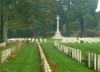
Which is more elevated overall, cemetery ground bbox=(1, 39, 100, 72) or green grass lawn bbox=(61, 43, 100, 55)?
green grass lawn bbox=(61, 43, 100, 55)

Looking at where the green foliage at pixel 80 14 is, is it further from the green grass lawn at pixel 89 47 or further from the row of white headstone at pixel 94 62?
the row of white headstone at pixel 94 62

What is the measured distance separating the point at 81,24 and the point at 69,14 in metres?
7.12

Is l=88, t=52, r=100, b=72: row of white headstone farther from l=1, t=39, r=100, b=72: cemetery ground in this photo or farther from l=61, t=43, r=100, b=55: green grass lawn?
l=61, t=43, r=100, b=55: green grass lawn

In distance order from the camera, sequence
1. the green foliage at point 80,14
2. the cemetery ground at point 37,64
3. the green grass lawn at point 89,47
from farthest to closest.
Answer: the green foliage at point 80,14 → the green grass lawn at point 89,47 → the cemetery ground at point 37,64

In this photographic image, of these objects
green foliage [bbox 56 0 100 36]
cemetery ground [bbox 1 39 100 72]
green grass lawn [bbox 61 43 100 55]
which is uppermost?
green foliage [bbox 56 0 100 36]

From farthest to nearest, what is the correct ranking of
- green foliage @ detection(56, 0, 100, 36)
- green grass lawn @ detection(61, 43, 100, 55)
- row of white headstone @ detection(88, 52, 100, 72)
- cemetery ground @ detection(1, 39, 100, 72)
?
1. green foliage @ detection(56, 0, 100, 36)
2. green grass lawn @ detection(61, 43, 100, 55)
3. cemetery ground @ detection(1, 39, 100, 72)
4. row of white headstone @ detection(88, 52, 100, 72)

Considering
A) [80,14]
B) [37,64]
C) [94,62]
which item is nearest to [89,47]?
[37,64]

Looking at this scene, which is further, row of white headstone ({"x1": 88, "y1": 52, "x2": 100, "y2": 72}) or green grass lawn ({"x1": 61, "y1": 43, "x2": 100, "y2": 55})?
green grass lawn ({"x1": 61, "y1": 43, "x2": 100, "y2": 55})

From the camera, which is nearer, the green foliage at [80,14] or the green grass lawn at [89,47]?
the green grass lawn at [89,47]

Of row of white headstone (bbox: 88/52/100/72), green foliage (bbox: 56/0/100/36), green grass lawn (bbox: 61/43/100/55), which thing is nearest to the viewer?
row of white headstone (bbox: 88/52/100/72)

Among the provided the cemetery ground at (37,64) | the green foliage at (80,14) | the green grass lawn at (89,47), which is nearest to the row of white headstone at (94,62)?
the cemetery ground at (37,64)

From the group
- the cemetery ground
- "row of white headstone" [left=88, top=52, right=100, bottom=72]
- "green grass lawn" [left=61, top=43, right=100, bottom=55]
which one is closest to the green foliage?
"green grass lawn" [left=61, top=43, right=100, bottom=55]

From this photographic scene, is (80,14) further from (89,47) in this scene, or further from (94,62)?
(94,62)

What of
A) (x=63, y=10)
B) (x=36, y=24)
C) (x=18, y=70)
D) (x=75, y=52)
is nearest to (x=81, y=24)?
(x=63, y=10)
